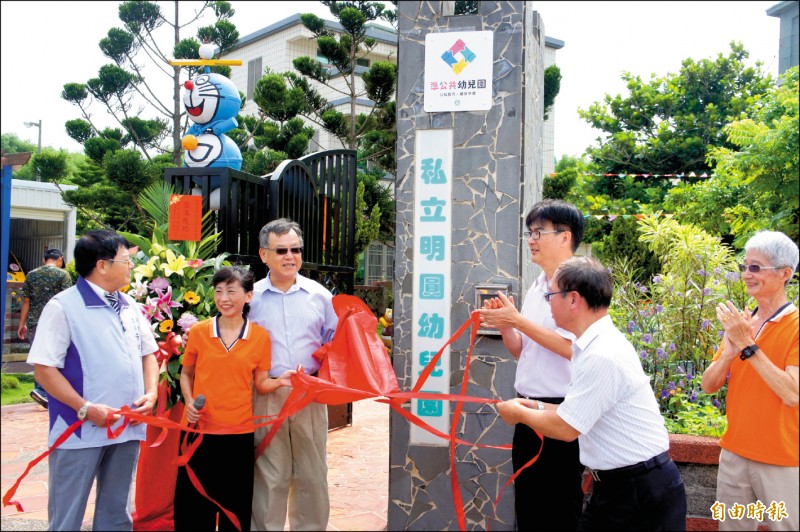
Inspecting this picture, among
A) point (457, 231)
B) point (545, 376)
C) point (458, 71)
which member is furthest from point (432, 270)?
point (458, 71)

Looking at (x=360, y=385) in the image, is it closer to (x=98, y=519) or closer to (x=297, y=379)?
(x=297, y=379)

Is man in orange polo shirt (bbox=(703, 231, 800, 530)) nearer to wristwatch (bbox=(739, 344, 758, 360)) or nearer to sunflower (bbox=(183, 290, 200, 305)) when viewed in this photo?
wristwatch (bbox=(739, 344, 758, 360))

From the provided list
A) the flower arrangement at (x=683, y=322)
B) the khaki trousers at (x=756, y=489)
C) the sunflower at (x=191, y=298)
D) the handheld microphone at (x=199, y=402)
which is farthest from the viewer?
the flower arrangement at (x=683, y=322)

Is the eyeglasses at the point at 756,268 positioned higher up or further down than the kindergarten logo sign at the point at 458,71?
further down

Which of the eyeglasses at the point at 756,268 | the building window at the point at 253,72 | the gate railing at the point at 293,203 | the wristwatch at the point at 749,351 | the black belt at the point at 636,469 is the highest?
the building window at the point at 253,72

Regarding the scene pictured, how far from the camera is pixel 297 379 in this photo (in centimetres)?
315

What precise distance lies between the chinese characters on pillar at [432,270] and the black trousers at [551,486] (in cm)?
77

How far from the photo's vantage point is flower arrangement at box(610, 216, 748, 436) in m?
4.44

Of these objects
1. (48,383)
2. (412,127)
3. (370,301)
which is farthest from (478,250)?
(370,301)

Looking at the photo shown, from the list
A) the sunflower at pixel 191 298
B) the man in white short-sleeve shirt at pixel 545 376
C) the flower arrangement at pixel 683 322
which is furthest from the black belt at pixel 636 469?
the sunflower at pixel 191 298

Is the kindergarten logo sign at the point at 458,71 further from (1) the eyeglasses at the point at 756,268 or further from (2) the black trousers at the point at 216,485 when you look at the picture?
(2) the black trousers at the point at 216,485

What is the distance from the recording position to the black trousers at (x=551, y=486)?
9.14 feet

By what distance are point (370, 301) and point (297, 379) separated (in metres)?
9.66

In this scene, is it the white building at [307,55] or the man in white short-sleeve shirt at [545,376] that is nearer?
the man in white short-sleeve shirt at [545,376]
